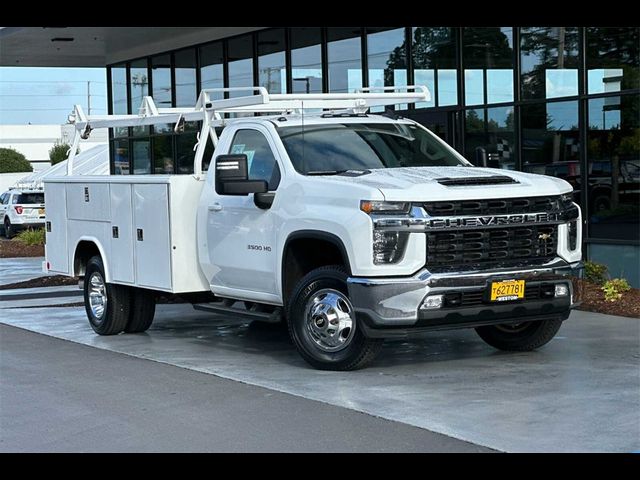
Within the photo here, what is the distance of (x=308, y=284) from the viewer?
972 cm

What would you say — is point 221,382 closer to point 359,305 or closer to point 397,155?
point 359,305

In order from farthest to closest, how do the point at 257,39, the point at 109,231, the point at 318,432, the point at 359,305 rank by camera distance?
the point at 257,39 → the point at 109,231 → the point at 359,305 → the point at 318,432

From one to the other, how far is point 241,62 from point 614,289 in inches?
463

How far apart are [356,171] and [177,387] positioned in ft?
8.07

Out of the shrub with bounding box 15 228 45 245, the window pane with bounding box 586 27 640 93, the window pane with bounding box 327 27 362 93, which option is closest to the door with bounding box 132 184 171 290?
the window pane with bounding box 586 27 640 93

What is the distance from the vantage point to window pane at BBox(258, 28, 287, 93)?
22016mm

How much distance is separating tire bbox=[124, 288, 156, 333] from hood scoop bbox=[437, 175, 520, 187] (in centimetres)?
430

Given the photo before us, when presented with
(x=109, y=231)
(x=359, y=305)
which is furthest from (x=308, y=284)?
(x=109, y=231)

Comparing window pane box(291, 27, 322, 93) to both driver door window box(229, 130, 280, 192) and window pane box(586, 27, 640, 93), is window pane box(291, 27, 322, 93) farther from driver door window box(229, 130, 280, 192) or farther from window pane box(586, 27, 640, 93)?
driver door window box(229, 130, 280, 192)

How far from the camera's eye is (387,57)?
62.7 feet

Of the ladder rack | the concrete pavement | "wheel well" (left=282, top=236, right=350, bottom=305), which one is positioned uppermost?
the ladder rack

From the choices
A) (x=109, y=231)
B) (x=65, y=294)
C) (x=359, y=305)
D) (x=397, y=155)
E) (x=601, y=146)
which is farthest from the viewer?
(x=65, y=294)
